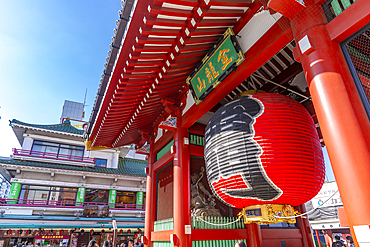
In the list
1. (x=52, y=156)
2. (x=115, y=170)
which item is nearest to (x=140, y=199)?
(x=115, y=170)

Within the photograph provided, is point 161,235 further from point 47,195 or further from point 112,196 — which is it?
point 47,195

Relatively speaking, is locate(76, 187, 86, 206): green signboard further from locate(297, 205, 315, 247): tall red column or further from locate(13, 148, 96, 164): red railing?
locate(297, 205, 315, 247): tall red column

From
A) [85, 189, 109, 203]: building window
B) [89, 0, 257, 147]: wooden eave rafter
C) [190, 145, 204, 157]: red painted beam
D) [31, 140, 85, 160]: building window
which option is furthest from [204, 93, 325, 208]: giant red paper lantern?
[31, 140, 85, 160]: building window

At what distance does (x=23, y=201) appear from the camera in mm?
15797

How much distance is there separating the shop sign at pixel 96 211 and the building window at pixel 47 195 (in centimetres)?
129

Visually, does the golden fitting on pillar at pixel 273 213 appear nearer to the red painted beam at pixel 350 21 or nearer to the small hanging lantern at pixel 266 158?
the small hanging lantern at pixel 266 158

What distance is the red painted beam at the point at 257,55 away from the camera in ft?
11.6

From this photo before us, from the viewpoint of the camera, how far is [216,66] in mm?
4691

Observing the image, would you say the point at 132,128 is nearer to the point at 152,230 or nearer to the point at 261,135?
the point at 152,230

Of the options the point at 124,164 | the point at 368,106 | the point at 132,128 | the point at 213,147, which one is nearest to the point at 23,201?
the point at 124,164

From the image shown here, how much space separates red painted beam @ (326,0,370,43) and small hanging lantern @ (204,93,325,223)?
3.86 ft

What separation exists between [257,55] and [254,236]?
4.51m

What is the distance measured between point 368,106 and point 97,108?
6244 mm

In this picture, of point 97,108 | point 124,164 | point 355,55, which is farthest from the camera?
point 124,164
